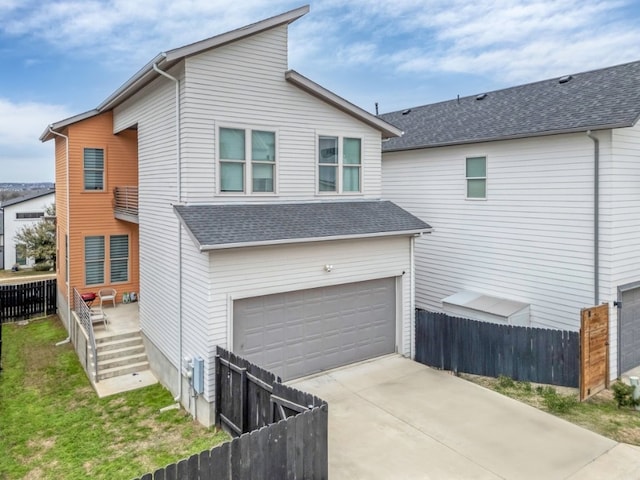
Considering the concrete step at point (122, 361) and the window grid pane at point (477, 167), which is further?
the window grid pane at point (477, 167)

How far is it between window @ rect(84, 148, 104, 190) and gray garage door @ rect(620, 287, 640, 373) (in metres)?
16.5

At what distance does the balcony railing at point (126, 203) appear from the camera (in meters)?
14.3

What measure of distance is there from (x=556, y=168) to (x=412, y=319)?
558 cm

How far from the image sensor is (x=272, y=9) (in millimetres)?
19312

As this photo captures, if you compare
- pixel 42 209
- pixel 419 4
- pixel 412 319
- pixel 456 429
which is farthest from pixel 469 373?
pixel 42 209

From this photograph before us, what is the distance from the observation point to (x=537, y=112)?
13172mm

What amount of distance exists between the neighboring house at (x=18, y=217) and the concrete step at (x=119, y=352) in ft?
133

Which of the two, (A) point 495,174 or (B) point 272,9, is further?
(B) point 272,9

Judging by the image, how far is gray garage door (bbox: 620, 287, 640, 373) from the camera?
11773mm

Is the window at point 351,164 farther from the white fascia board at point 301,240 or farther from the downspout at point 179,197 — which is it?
the downspout at point 179,197

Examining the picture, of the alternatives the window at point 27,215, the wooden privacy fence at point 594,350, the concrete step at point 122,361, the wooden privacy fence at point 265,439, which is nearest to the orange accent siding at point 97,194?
the concrete step at point 122,361

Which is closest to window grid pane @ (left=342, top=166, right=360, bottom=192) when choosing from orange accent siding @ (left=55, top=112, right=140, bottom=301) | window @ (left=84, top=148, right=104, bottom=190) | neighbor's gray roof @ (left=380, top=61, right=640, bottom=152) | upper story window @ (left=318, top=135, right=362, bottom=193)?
upper story window @ (left=318, top=135, right=362, bottom=193)

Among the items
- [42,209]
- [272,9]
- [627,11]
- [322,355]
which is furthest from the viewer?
[42,209]

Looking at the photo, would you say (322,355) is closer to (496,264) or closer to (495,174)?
(496,264)
